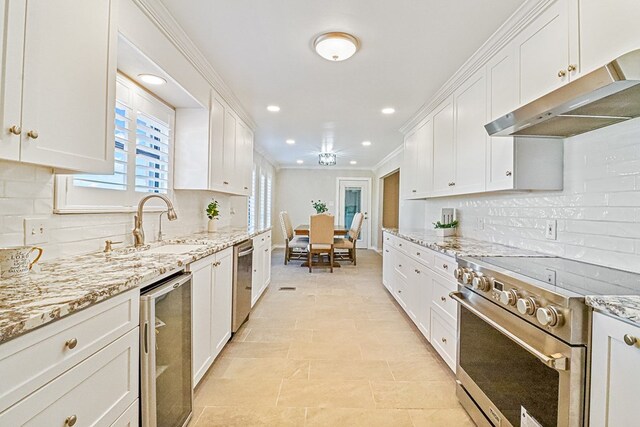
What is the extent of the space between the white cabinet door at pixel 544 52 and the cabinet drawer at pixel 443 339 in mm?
1550

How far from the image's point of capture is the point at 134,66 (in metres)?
1.90

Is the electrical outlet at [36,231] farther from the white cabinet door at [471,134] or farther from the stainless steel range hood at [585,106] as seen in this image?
the white cabinet door at [471,134]

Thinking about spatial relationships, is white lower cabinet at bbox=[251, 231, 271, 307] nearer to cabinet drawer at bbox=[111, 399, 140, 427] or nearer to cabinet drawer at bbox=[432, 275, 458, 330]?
cabinet drawer at bbox=[432, 275, 458, 330]

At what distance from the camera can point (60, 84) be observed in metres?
1.15

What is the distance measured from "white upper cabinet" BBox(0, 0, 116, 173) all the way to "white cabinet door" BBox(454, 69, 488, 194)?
233 centimetres

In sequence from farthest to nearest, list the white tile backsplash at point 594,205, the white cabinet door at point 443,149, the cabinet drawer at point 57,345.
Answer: the white cabinet door at point 443,149 → the white tile backsplash at point 594,205 → the cabinet drawer at point 57,345

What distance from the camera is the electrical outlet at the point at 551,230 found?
1892 mm

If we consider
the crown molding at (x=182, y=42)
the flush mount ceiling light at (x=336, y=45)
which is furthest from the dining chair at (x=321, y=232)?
the flush mount ceiling light at (x=336, y=45)

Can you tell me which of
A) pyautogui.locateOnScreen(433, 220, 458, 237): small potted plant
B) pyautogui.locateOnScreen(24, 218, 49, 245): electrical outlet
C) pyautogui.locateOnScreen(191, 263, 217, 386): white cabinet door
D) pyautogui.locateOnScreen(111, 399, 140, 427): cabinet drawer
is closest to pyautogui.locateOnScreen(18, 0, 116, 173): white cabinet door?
pyautogui.locateOnScreen(24, 218, 49, 245): electrical outlet

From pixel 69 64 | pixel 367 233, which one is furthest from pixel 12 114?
pixel 367 233

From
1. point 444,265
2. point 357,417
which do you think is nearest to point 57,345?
point 357,417

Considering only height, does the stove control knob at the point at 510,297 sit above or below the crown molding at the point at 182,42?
below

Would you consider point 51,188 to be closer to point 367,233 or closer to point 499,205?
point 499,205

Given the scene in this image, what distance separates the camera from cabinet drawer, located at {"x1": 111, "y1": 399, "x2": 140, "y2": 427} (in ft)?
3.55
